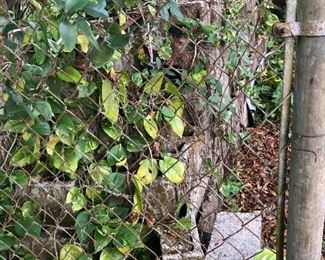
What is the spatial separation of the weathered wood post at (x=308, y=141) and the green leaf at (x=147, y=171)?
555mm

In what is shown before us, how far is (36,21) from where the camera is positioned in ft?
4.24

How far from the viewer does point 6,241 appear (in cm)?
173

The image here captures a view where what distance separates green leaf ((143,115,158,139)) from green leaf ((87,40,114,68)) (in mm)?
385

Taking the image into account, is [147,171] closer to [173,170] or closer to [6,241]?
[173,170]

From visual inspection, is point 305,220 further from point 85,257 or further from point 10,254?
point 10,254

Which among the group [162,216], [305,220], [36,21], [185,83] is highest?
[36,21]

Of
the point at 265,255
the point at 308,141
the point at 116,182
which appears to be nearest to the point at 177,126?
the point at 116,182

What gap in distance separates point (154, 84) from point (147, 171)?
0.91 feet

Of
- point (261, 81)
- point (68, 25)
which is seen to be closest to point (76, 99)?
point (68, 25)

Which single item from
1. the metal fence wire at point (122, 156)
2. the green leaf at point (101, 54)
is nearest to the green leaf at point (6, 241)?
the metal fence wire at point (122, 156)

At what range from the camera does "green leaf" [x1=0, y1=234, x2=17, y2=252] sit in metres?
1.72

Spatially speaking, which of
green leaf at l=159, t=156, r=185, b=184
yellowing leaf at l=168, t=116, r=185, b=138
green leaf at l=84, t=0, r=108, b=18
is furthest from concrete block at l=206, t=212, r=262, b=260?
green leaf at l=84, t=0, r=108, b=18

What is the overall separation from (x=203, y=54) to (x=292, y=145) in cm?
68

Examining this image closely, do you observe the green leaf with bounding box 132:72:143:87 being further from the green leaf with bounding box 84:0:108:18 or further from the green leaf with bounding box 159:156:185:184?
the green leaf with bounding box 84:0:108:18
